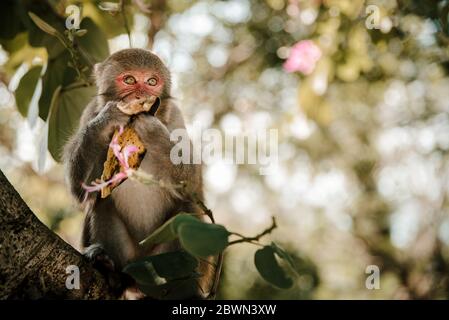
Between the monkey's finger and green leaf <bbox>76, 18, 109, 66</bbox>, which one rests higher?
green leaf <bbox>76, 18, 109, 66</bbox>

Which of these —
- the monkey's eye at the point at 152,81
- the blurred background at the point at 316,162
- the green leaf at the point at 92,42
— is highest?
the green leaf at the point at 92,42

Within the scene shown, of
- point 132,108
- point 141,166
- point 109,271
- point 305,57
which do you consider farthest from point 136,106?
point 305,57

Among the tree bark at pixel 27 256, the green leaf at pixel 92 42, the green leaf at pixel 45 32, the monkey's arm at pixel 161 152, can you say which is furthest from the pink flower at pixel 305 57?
the tree bark at pixel 27 256

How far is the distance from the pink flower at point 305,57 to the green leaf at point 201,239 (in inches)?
121

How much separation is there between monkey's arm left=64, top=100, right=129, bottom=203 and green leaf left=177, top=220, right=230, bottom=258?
1276 millimetres

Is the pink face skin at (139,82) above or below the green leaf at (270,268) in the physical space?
above

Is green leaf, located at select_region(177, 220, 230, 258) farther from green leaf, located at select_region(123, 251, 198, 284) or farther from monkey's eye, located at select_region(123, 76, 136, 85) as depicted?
monkey's eye, located at select_region(123, 76, 136, 85)

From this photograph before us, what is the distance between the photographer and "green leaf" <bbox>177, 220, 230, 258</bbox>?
170 cm

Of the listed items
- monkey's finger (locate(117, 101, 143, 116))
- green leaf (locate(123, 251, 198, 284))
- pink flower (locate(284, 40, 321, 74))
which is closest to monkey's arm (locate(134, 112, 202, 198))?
monkey's finger (locate(117, 101, 143, 116))

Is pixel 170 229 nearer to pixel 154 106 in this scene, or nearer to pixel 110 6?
pixel 154 106

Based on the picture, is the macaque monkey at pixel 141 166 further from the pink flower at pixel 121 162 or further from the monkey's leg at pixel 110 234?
the pink flower at pixel 121 162

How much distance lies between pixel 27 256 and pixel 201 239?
0.83 metres

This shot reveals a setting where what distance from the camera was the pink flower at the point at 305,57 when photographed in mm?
4598
